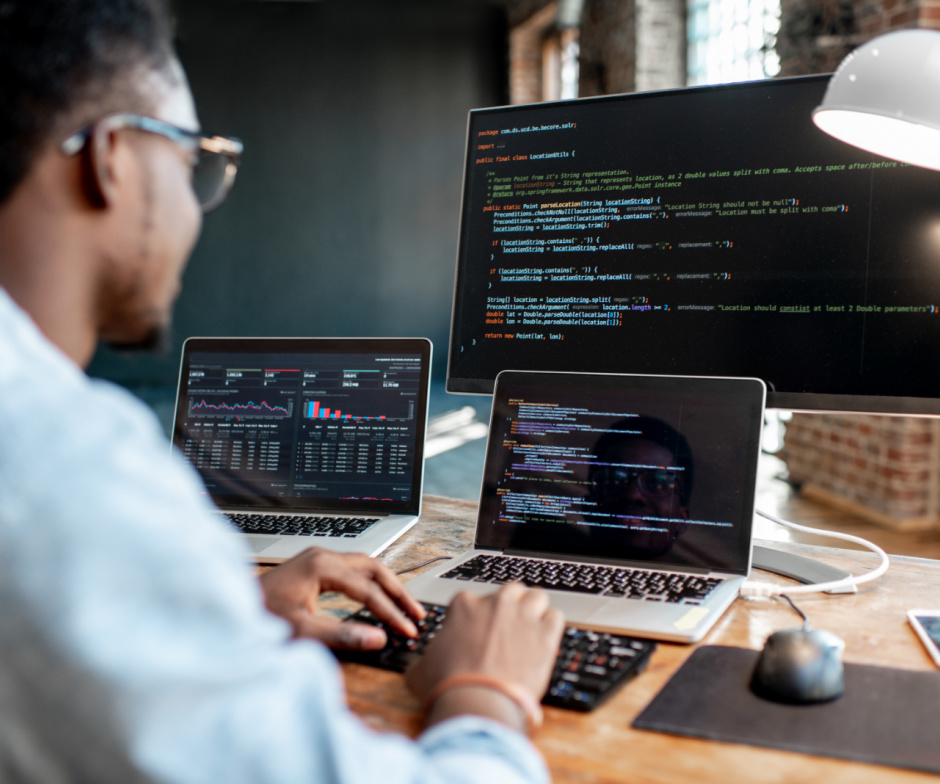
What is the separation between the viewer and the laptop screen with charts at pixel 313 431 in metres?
1.24

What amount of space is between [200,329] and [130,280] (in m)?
7.39

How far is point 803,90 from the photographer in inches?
40.0

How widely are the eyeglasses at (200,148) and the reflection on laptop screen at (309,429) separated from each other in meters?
0.54

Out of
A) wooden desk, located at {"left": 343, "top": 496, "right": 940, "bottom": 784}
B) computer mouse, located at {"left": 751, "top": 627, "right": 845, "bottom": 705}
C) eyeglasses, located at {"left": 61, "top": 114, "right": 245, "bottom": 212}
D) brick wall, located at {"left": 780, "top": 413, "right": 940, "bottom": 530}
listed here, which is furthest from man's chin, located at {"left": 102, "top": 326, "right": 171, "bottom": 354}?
brick wall, located at {"left": 780, "top": 413, "right": 940, "bottom": 530}

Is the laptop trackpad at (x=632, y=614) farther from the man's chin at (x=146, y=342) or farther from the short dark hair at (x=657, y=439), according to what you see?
the man's chin at (x=146, y=342)

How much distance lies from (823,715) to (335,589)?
47 centimetres

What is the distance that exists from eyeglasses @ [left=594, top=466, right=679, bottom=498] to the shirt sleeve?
646mm

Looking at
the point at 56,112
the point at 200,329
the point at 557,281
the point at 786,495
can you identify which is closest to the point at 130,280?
the point at 56,112

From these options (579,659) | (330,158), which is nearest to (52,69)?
(579,659)

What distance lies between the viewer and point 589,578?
92 cm

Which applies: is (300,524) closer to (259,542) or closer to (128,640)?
(259,542)

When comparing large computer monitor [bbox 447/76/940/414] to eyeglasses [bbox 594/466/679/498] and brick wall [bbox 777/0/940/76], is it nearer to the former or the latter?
eyeglasses [bbox 594/466/679/498]

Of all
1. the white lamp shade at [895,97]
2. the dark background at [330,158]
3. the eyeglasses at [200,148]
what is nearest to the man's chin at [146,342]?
the eyeglasses at [200,148]

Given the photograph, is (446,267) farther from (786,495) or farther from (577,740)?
(577,740)
